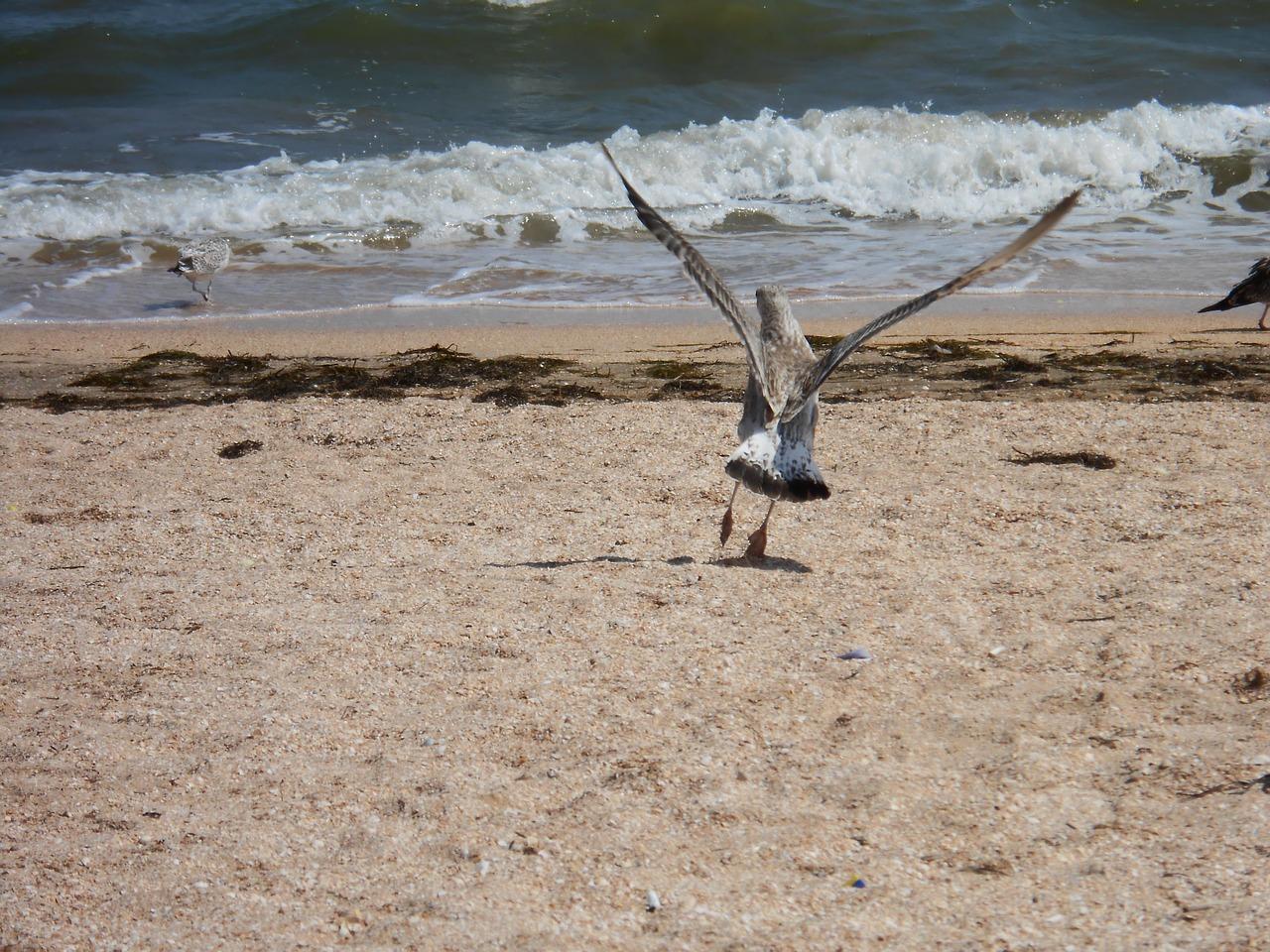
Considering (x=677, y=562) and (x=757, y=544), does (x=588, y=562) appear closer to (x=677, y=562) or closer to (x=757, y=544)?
(x=677, y=562)

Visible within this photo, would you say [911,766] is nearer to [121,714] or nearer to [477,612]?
[477,612]

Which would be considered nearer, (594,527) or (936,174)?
(594,527)

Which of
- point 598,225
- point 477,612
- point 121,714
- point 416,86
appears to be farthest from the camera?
point 416,86

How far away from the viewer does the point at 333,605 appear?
4676 mm

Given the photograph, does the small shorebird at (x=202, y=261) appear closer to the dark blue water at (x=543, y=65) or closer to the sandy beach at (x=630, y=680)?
the sandy beach at (x=630, y=680)

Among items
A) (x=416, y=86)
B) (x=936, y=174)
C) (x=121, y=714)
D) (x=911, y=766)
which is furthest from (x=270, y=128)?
(x=911, y=766)

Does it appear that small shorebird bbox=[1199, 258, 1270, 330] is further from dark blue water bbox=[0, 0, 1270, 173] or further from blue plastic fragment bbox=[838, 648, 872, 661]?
dark blue water bbox=[0, 0, 1270, 173]

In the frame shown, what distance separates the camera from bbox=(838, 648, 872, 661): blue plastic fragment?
163 inches

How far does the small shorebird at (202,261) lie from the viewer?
11.1 metres

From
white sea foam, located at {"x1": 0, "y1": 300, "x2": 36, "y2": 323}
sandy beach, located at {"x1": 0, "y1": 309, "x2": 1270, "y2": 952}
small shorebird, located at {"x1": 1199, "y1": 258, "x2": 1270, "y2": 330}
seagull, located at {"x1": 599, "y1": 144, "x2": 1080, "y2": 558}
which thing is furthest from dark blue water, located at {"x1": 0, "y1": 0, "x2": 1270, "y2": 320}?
seagull, located at {"x1": 599, "y1": 144, "x2": 1080, "y2": 558}

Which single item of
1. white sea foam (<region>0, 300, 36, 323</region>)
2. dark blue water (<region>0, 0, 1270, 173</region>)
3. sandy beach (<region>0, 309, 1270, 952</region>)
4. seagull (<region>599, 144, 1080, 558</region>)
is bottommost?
sandy beach (<region>0, 309, 1270, 952</region>)

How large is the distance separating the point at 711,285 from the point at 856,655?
1.88 metres

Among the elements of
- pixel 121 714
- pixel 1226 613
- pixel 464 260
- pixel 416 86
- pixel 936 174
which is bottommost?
pixel 121 714

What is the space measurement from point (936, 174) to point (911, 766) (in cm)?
1363
